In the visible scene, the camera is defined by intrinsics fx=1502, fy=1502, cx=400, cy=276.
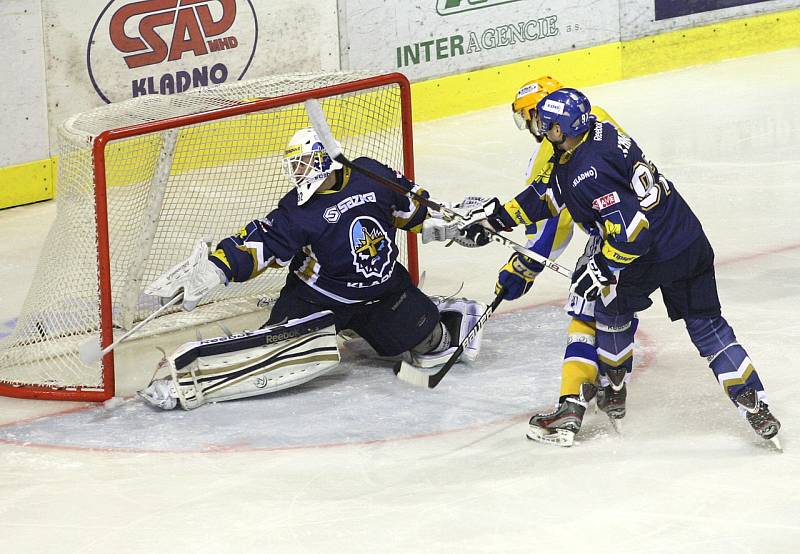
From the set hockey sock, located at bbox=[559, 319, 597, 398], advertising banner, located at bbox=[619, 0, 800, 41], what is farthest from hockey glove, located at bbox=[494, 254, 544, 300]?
advertising banner, located at bbox=[619, 0, 800, 41]

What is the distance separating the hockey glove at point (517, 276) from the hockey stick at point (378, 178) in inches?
2.2

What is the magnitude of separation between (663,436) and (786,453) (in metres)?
0.38

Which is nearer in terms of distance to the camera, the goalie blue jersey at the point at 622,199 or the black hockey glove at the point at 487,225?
the goalie blue jersey at the point at 622,199

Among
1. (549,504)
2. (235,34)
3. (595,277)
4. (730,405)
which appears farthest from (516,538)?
(235,34)

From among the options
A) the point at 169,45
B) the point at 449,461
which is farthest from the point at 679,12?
the point at 449,461

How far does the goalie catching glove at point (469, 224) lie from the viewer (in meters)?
4.98

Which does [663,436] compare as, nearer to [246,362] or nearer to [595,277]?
[595,277]

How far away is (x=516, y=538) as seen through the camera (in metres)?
3.94

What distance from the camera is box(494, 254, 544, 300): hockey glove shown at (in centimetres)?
512

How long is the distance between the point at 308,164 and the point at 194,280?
526mm

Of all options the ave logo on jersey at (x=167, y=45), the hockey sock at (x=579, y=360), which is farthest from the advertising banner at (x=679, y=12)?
the hockey sock at (x=579, y=360)

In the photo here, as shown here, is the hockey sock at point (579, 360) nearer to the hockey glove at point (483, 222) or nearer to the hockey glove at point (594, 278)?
the hockey glove at point (594, 278)

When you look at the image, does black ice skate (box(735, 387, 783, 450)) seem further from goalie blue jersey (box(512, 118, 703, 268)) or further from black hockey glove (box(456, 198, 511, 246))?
black hockey glove (box(456, 198, 511, 246))

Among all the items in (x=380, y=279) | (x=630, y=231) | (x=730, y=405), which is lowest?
(x=730, y=405)
